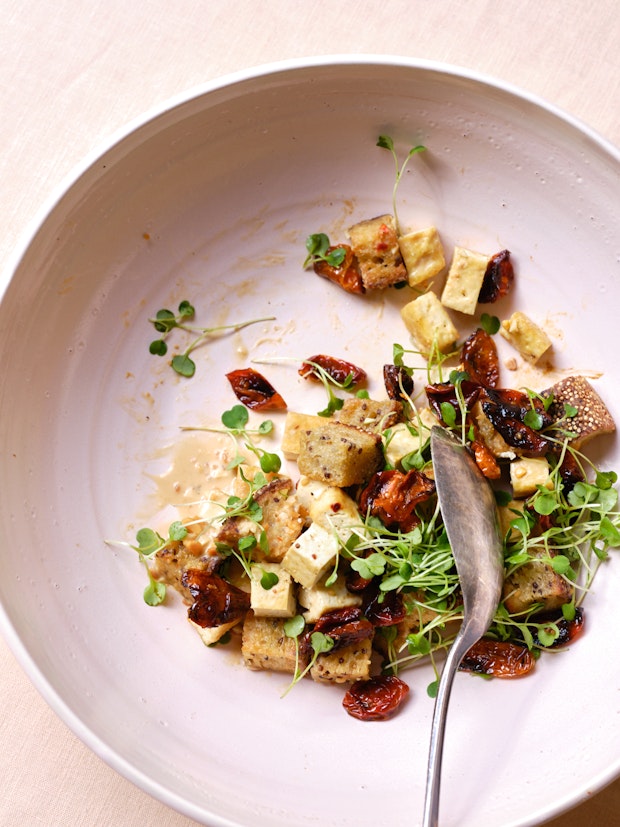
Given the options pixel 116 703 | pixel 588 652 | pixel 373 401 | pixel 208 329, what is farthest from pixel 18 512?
pixel 588 652

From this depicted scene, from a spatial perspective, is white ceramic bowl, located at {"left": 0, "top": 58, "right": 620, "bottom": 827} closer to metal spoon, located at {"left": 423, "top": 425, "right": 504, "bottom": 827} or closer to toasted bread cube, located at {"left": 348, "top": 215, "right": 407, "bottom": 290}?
toasted bread cube, located at {"left": 348, "top": 215, "right": 407, "bottom": 290}

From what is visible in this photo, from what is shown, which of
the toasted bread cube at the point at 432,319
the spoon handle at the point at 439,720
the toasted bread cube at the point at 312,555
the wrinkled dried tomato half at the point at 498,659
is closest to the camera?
the spoon handle at the point at 439,720

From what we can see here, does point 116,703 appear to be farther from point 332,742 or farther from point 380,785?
point 380,785

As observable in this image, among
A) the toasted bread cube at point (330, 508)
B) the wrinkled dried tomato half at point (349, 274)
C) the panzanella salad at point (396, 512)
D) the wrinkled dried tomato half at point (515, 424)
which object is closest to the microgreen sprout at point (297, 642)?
the panzanella salad at point (396, 512)

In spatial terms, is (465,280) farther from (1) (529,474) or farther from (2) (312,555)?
(2) (312,555)

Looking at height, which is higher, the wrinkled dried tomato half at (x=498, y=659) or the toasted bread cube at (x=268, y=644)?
the toasted bread cube at (x=268, y=644)

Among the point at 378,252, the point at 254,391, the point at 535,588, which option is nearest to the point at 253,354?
the point at 254,391

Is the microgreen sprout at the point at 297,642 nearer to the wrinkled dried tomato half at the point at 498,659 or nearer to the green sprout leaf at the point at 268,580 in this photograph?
the green sprout leaf at the point at 268,580

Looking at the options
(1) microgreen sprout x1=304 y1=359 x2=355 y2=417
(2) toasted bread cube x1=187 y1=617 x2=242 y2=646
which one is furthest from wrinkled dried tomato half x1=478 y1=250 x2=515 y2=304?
(2) toasted bread cube x1=187 y1=617 x2=242 y2=646
